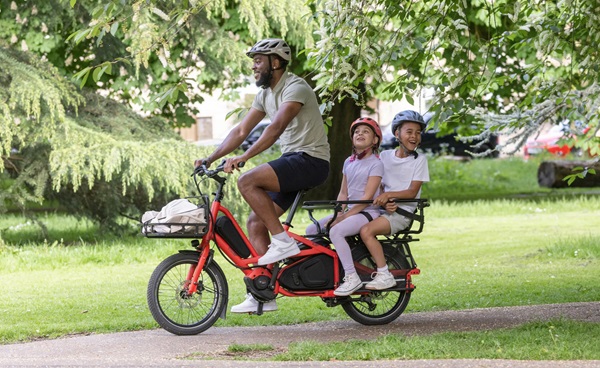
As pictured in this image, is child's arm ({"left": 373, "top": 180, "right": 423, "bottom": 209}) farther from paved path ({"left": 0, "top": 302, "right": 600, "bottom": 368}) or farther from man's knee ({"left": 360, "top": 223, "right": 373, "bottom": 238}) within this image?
paved path ({"left": 0, "top": 302, "right": 600, "bottom": 368})

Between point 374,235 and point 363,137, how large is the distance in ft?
2.12

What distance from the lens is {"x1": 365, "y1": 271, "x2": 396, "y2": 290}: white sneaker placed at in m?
7.64

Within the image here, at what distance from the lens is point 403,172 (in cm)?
778

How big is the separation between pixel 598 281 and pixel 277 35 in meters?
9.39

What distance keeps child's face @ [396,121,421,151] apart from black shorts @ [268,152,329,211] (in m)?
0.66

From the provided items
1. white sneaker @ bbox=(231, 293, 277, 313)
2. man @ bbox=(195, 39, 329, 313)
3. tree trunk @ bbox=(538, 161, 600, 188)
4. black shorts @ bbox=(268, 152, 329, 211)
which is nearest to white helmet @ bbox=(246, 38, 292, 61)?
man @ bbox=(195, 39, 329, 313)

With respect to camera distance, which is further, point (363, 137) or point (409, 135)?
point (409, 135)

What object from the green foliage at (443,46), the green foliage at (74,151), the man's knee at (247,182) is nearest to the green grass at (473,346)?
the man's knee at (247,182)

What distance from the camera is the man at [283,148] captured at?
7.28 metres

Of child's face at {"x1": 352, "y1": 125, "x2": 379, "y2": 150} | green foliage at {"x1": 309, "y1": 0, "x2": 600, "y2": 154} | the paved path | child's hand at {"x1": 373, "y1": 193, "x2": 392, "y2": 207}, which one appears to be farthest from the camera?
green foliage at {"x1": 309, "y1": 0, "x2": 600, "y2": 154}

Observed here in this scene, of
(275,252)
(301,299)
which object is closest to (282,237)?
(275,252)

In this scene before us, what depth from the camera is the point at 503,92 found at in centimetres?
2183

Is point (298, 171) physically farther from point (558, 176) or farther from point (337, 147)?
point (558, 176)

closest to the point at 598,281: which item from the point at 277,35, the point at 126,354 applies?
the point at 126,354
